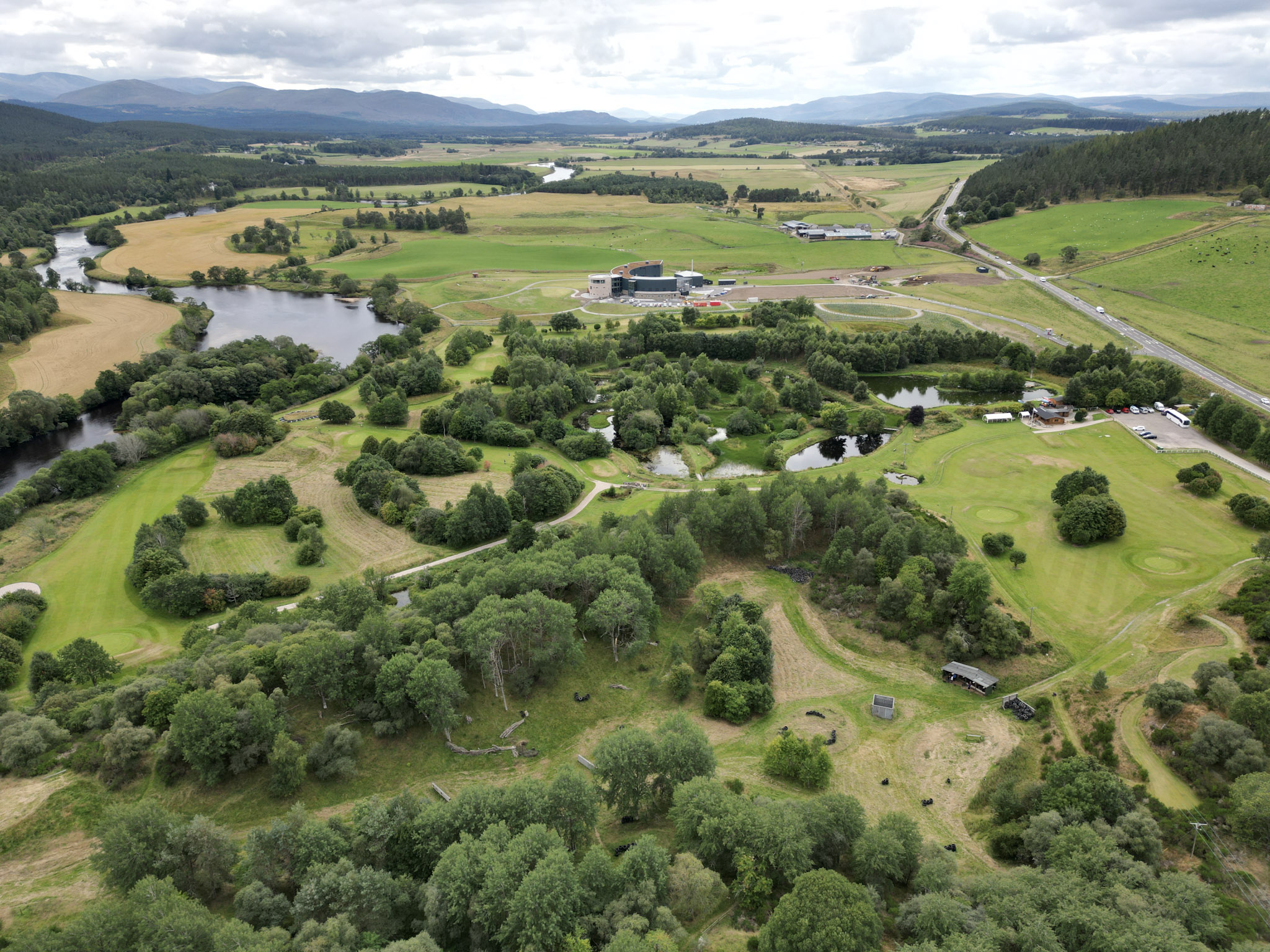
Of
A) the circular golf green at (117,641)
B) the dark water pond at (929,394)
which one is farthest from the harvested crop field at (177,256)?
the dark water pond at (929,394)

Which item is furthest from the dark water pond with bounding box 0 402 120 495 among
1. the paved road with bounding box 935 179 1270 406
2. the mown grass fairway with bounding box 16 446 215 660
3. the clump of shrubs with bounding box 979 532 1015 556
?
the paved road with bounding box 935 179 1270 406

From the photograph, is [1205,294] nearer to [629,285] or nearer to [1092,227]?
[1092,227]

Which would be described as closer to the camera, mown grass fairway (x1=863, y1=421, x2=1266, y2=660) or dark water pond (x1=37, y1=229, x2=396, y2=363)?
mown grass fairway (x1=863, y1=421, x2=1266, y2=660)

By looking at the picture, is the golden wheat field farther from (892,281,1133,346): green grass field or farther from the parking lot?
the parking lot

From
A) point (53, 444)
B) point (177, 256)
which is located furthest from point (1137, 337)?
point (177, 256)

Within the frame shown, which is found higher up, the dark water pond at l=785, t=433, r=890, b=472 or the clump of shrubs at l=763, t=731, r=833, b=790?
the clump of shrubs at l=763, t=731, r=833, b=790

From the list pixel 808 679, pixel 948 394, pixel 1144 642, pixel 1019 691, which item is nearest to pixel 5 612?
pixel 808 679

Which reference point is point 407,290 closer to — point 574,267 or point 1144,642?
point 574,267
